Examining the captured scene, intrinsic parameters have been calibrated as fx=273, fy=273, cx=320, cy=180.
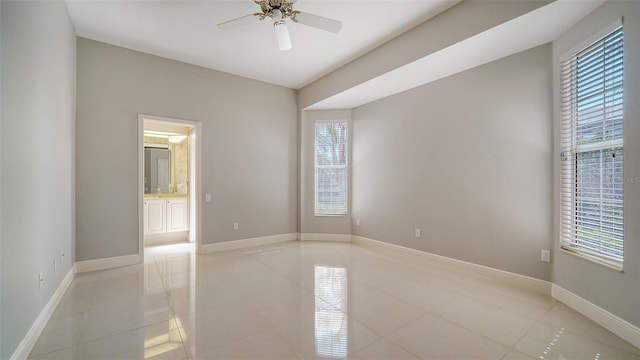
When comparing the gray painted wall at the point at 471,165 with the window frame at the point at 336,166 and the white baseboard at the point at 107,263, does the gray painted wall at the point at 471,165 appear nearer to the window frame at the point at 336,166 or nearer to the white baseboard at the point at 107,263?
the window frame at the point at 336,166

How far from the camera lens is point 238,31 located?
3.45 meters

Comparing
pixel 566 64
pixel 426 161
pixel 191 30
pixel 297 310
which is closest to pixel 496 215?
pixel 426 161

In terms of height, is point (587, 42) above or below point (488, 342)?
above

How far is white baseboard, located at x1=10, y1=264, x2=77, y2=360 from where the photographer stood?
1783 mm

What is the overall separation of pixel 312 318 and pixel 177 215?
14.5ft

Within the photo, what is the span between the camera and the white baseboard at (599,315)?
6.65 feet

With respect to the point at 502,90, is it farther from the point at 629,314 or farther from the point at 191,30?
the point at 191,30

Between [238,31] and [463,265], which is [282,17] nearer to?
[238,31]

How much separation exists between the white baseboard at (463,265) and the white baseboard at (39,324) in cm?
396

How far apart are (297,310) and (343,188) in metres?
3.23

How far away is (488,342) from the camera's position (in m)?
2.02

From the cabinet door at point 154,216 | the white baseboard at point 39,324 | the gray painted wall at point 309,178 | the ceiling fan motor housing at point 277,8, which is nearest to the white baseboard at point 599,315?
the gray painted wall at point 309,178

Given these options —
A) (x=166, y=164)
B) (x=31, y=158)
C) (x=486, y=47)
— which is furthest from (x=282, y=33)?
(x=166, y=164)

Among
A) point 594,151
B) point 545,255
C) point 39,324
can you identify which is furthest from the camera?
point 545,255
